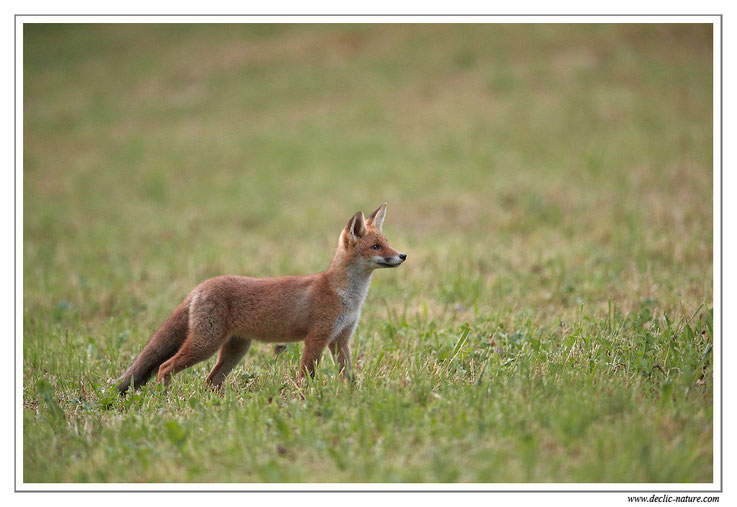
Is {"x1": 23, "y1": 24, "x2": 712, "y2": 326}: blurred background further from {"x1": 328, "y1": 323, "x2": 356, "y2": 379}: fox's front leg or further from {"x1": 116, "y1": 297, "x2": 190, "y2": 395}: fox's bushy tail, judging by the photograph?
{"x1": 116, "y1": 297, "x2": 190, "y2": 395}: fox's bushy tail

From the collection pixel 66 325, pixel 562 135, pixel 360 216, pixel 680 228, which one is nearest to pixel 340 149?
pixel 562 135

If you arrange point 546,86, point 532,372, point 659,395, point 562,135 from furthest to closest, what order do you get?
1. point 546,86
2. point 562,135
3. point 532,372
4. point 659,395

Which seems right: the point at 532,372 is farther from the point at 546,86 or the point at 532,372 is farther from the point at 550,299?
the point at 546,86

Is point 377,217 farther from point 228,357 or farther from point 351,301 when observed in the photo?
point 228,357

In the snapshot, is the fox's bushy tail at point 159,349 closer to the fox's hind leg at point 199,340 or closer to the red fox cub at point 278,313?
the red fox cub at point 278,313

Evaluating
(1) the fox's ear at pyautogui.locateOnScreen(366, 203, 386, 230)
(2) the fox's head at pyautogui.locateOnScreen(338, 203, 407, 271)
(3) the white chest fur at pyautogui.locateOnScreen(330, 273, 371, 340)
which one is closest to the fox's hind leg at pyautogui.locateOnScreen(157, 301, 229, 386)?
(3) the white chest fur at pyautogui.locateOnScreen(330, 273, 371, 340)

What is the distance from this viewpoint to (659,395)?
5.18 metres

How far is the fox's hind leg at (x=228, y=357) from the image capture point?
645 centimetres

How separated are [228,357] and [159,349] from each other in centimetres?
71

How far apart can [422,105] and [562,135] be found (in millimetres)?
6778

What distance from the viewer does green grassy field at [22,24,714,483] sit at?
4.71 metres

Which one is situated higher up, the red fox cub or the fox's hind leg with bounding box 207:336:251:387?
the red fox cub

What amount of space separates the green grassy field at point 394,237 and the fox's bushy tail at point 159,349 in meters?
0.31

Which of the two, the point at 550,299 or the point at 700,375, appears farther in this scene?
the point at 550,299
